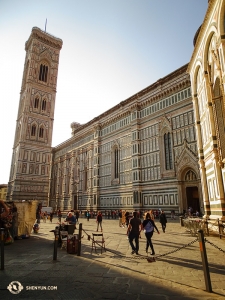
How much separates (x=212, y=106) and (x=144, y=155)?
672 inches

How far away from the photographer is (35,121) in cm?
4269

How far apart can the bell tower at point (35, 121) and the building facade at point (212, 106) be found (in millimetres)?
35246

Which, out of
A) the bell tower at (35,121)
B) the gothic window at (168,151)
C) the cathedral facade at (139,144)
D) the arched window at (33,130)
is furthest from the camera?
the arched window at (33,130)

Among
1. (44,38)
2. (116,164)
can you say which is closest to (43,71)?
(44,38)

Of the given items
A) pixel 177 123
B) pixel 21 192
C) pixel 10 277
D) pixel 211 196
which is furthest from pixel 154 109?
pixel 21 192

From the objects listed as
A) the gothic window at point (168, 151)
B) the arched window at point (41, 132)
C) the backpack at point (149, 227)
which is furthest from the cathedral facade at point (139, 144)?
the backpack at point (149, 227)

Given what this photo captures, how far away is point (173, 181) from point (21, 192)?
1146 inches

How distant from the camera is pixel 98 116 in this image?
3950 centimetres

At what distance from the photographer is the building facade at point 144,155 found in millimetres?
23047

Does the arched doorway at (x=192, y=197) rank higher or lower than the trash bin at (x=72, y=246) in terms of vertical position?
higher

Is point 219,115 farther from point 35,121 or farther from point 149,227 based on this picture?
point 35,121

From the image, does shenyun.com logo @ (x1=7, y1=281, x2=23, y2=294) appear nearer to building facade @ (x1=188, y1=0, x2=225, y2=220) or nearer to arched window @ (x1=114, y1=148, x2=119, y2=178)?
building facade @ (x1=188, y1=0, x2=225, y2=220)

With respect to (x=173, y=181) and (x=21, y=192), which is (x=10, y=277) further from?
(x=21, y=192)

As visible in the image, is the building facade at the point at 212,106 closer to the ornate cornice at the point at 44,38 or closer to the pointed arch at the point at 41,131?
the pointed arch at the point at 41,131
